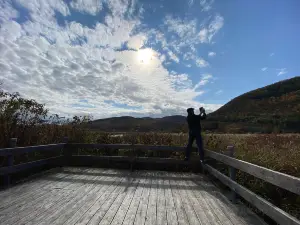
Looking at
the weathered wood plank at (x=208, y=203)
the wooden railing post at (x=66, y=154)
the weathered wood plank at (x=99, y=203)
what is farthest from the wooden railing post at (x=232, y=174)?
the wooden railing post at (x=66, y=154)

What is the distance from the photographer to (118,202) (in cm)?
505

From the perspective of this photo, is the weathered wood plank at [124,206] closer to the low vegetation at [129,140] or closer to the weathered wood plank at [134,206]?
the weathered wood plank at [134,206]

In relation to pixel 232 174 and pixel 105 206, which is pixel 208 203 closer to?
pixel 232 174

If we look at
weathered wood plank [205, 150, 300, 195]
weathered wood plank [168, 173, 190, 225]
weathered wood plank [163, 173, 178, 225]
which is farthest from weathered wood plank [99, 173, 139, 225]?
weathered wood plank [205, 150, 300, 195]

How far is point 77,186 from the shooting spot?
6277 millimetres

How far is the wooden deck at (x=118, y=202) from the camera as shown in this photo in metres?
4.15

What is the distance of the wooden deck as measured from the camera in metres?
4.15

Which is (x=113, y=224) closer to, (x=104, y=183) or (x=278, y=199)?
(x=104, y=183)

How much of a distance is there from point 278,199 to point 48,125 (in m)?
8.68

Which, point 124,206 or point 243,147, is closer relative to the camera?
point 124,206

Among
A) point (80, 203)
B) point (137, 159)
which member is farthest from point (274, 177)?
point (137, 159)

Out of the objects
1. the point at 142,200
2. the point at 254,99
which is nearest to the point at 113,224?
the point at 142,200

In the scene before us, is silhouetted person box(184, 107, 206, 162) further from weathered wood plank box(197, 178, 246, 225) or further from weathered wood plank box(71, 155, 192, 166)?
weathered wood plank box(197, 178, 246, 225)

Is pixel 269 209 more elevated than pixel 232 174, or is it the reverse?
pixel 232 174
